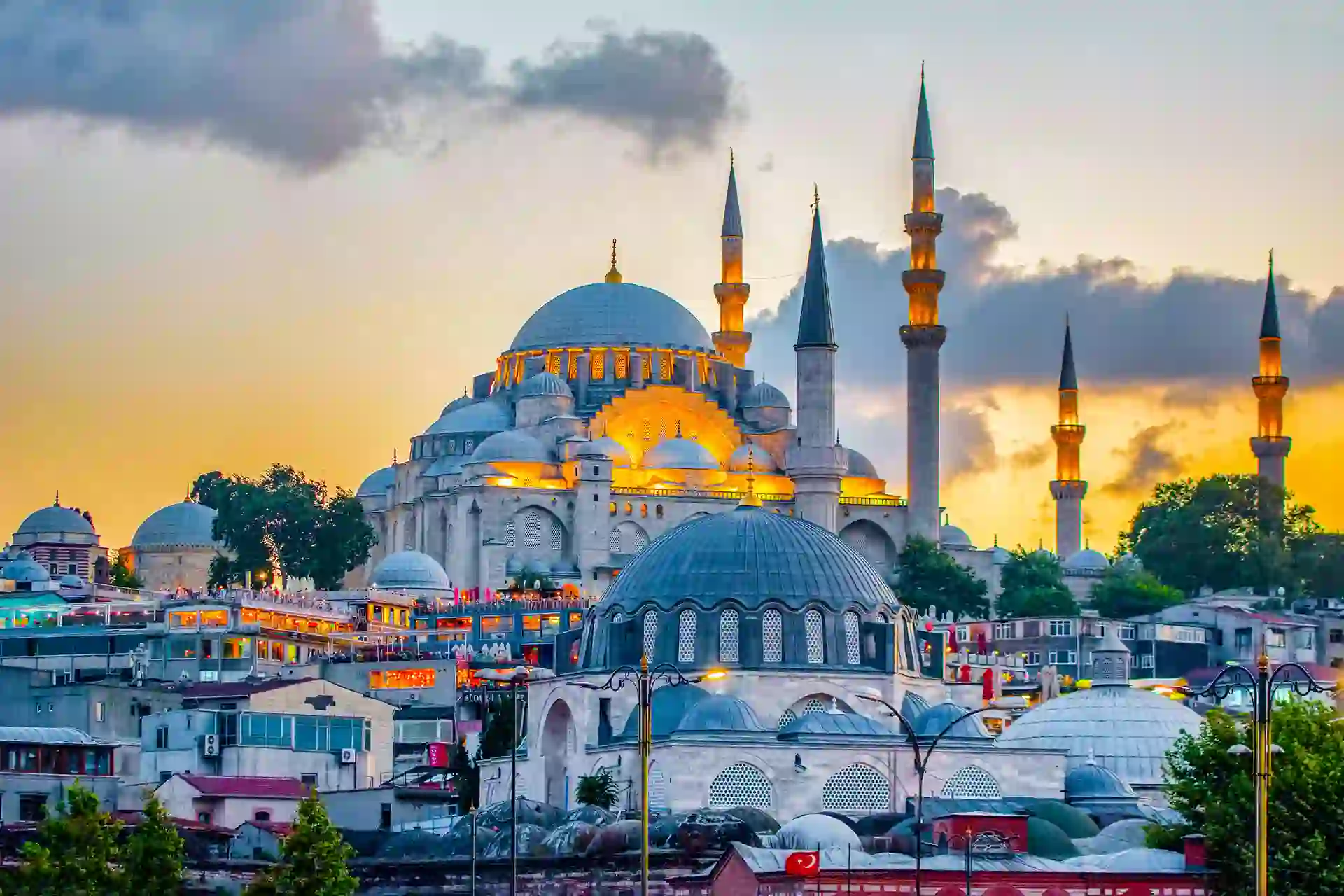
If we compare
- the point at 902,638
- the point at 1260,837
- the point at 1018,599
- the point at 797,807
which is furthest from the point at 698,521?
the point at 1018,599

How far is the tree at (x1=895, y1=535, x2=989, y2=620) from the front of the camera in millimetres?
130000

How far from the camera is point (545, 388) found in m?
141

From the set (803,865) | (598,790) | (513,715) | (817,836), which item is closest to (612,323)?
(513,715)

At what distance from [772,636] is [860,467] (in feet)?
188

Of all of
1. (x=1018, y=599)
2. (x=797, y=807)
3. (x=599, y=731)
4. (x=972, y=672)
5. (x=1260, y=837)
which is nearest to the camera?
(x=1260, y=837)

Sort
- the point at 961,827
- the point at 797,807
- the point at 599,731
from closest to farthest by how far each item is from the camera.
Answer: the point at 961,827 → the point at 797,807 → the point at 599,731

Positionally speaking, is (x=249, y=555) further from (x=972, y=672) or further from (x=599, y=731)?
(x=599, y=731)

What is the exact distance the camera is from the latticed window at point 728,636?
82.8m

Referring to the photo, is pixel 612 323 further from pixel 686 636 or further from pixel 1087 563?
pixel 686 636

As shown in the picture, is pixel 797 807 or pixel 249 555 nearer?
pixel 797 807

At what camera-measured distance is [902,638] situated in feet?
279

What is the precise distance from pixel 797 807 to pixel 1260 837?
29807 mm

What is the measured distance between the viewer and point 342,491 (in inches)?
5541

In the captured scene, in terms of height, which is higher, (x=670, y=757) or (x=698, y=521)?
(x=698, y=521)
